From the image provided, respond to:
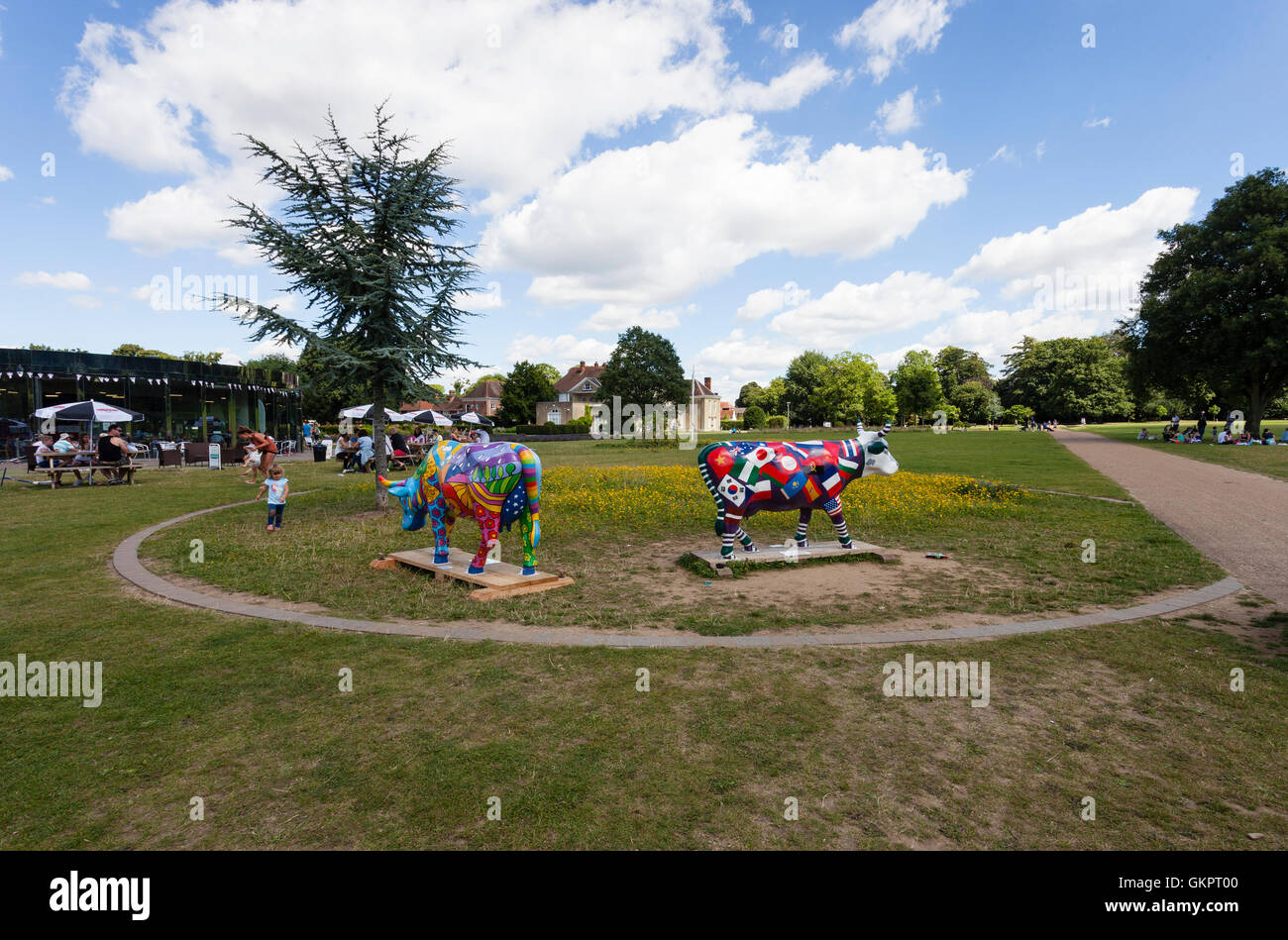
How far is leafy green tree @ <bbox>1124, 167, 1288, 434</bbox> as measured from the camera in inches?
1396

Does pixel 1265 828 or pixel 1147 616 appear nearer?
pixel 1265 828

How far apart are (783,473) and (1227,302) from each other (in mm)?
45208

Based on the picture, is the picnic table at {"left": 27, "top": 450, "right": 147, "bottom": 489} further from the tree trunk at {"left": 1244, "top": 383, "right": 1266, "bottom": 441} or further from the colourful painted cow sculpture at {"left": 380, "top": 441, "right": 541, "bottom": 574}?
the tree trunk at {"left": 1244, "top": 383, "right": 1266, "bottom": 441}

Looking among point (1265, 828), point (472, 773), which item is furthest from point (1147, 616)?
point (472, 773)

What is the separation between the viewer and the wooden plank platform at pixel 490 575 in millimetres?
8449

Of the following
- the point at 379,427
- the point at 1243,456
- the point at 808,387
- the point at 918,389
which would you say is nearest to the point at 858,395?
the point at 918,389

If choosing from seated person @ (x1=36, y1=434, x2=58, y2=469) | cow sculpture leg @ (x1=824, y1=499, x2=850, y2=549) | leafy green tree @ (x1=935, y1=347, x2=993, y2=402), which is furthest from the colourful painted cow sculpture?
leafy green tree @ (x1=935, y1=347, x2=993, y2=402)

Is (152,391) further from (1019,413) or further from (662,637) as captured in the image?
(1019,413)

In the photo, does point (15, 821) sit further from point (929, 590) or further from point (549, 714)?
point (929, 590)

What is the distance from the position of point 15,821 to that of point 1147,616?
11105 millimetres

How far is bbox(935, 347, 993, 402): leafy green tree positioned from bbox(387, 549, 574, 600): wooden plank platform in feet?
377

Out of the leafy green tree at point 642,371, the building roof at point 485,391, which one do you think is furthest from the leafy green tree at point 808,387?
the building roof at point 485,391

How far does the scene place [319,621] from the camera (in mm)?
7434

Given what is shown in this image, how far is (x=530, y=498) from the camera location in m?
8.68
